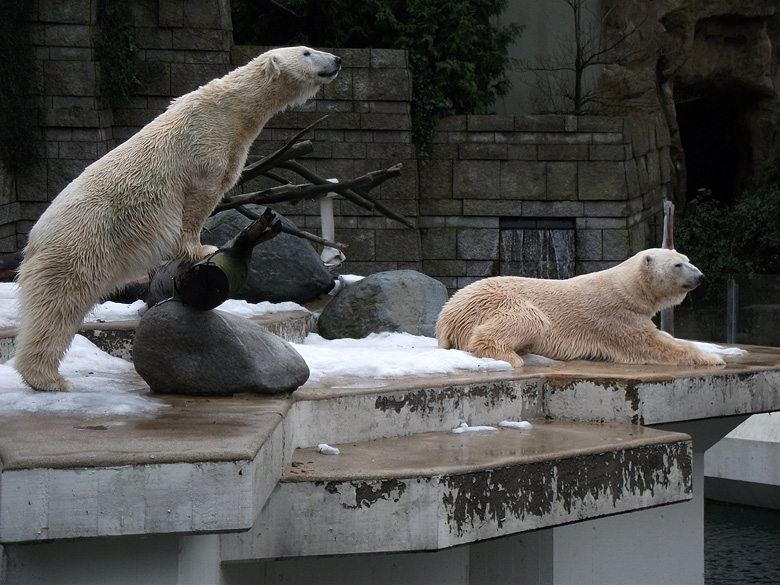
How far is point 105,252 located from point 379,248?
9.24m

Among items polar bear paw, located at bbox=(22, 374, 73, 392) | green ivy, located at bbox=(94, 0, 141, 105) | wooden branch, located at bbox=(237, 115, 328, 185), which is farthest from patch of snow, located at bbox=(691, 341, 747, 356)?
green ivy, located at bbox=(94, 0, 141, 105)

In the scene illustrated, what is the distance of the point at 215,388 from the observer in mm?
3920

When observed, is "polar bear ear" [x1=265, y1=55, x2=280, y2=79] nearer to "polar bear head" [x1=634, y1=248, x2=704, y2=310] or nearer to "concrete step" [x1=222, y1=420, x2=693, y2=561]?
"concrete step" [x1=222, y1=420, x2=693, y2=561]

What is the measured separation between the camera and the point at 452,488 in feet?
11.5

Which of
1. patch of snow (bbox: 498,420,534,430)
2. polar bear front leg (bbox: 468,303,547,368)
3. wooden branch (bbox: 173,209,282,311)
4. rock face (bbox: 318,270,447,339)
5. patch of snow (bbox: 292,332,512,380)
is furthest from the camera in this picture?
rock face (bbox: 318,270,447,339)

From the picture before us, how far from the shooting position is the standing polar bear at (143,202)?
3.53 m

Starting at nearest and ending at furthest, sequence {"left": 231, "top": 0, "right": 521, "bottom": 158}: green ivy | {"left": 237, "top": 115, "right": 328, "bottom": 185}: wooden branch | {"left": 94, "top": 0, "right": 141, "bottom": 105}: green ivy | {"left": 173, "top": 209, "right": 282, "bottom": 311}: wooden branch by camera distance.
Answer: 1. {"left": 173, "top": 209, "right": 282, "bottom": 311}: wooden branch
2. {"left": 237, "top": 115, "right": 328, "bottom": 185}: wooden branch
3. {"left": 94, "top": 0, "right": 141, "bottom": 105}: green ivy
4. {"left": 231, "top": 0, "right": 521, "bottom": 158}: green ivy

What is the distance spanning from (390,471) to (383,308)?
129 inches

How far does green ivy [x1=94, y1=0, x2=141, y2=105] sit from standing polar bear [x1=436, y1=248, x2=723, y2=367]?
768 cm

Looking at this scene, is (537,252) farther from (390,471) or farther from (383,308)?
(390,471)

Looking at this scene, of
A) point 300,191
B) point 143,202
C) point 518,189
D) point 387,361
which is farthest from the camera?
point 518,189

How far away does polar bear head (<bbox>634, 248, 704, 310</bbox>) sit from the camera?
18.1 ft

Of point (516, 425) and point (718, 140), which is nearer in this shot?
point (516, 425)

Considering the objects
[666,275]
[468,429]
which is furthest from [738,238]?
[468,429]
